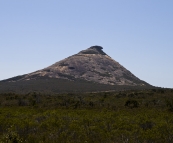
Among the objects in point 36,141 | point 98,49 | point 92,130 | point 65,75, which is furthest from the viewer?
point 98,49

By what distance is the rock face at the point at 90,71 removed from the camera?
124m

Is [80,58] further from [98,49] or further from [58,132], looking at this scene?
[58,132]

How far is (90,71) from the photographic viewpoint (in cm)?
13588

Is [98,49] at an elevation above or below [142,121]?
above

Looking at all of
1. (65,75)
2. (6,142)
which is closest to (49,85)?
(65,75)

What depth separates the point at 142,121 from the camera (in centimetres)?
1875

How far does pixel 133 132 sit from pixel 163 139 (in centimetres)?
175

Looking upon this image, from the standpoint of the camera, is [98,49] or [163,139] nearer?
[163,139]

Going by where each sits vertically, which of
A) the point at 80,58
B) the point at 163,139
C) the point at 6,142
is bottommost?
the point at 163,139

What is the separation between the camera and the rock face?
12378 centimetres

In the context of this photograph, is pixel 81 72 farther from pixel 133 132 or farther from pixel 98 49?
pixel 133 132

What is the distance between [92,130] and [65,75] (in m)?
108

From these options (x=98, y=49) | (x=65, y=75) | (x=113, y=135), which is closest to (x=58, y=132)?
(x=113, y=135)

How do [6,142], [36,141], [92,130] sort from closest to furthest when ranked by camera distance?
[6,142], [36,141], [92,130]
